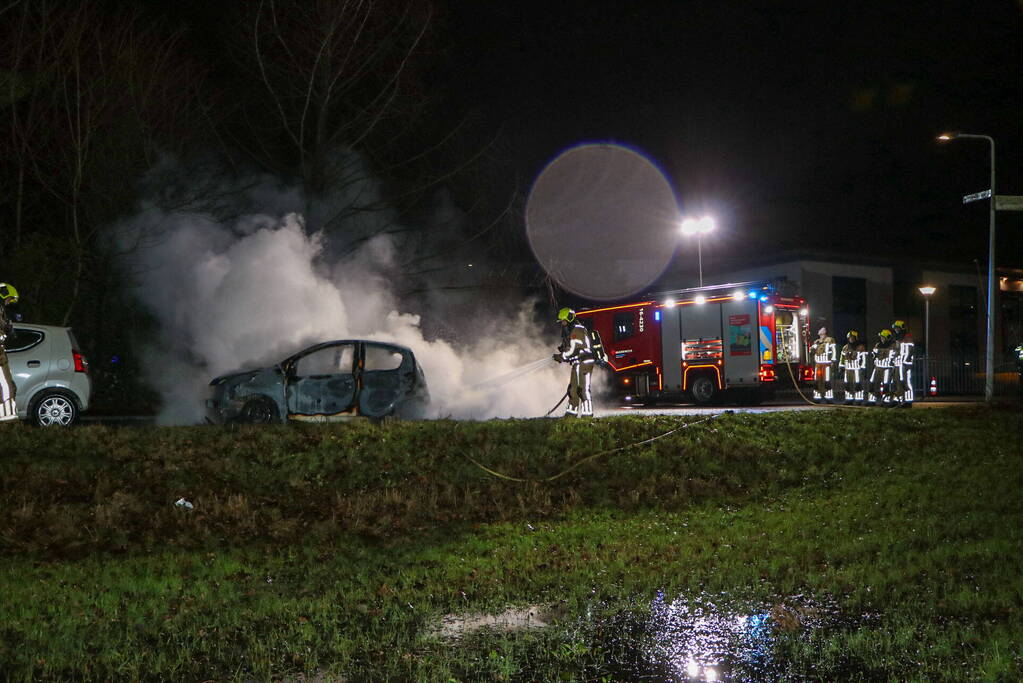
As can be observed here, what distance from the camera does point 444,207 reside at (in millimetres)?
22797

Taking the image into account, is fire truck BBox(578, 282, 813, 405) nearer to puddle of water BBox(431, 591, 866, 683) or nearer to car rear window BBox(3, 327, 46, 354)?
car rear window BBox(3, 327, 46, 354)

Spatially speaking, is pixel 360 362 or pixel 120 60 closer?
pixel 360 362

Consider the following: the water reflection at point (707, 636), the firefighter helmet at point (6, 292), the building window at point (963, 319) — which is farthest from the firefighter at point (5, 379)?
the building window at point (963, 319)

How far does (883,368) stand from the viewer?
703 inches

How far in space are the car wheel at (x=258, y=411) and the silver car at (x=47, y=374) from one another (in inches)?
103

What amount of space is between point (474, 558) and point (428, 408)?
642 centimetres

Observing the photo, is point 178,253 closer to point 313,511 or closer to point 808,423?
point 313,511

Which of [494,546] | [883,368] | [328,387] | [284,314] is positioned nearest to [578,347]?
[328,387]

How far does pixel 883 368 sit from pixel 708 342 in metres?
5.15

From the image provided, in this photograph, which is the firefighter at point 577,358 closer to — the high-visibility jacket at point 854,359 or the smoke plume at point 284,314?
the smoke plume at point 284,314

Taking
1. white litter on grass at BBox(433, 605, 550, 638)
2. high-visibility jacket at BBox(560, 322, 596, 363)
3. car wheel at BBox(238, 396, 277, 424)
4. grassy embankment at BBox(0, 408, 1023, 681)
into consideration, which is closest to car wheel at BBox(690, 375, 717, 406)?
high-visibility jacket at BBox(560, 322, 596, 363)

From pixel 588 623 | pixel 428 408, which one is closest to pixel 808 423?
pixel 428 408

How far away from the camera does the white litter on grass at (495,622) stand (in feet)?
18.3

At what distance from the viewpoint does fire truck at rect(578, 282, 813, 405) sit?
21.2 meters
